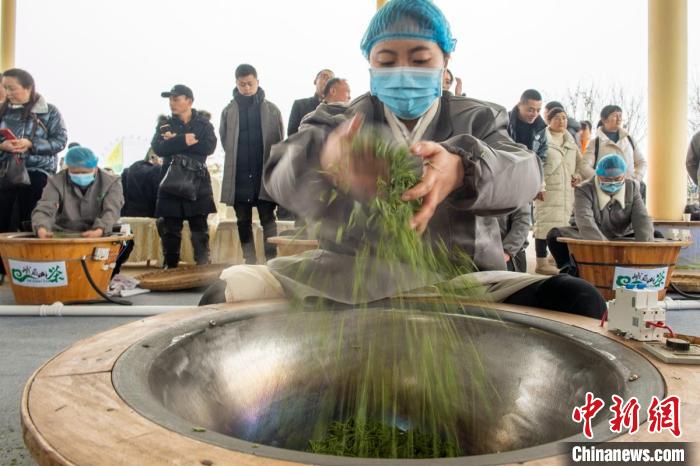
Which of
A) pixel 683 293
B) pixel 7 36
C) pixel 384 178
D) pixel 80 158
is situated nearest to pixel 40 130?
pixel 80 158

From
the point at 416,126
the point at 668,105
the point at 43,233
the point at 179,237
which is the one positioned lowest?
the point at 179,237

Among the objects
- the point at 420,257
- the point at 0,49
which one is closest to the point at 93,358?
the point at 420,257

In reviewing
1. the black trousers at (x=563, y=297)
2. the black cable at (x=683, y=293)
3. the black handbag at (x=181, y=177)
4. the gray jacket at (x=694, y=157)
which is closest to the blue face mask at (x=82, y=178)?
the black handbag at (x=181, y=177)

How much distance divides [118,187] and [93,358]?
151 inches

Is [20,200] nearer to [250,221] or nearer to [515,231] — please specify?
[250,221]

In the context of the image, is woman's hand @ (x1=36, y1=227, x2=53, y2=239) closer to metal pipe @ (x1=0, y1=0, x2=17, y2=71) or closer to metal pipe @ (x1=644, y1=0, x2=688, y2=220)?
metal pipe @ (x1=0, y1=0, x2=17, y2=71)

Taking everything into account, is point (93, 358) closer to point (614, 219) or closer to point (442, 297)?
point (442, 297)

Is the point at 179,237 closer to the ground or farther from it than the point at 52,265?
farther from it

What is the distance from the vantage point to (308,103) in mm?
4930

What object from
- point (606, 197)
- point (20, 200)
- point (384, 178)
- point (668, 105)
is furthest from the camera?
point (668, 105)

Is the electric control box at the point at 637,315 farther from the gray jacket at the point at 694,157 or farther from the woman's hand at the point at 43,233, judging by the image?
the gray jacket at the point at 694,157

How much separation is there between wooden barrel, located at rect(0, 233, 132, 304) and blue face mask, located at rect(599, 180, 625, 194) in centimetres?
378

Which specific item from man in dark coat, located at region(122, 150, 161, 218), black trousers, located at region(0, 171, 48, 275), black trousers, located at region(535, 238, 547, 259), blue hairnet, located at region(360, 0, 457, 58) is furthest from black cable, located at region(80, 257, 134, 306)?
black trousers, located at region(535, 238, 547, 259)

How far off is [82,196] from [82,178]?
14 cm
